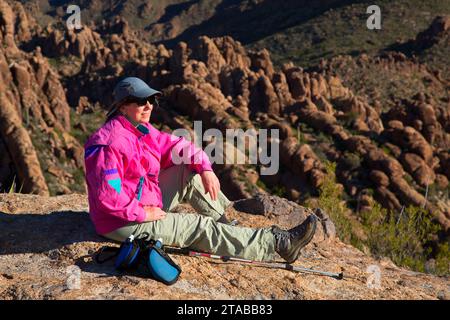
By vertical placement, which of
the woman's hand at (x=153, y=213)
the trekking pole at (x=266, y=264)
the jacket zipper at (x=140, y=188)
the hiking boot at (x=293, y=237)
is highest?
the jacket zipper at (x=140, y=188)

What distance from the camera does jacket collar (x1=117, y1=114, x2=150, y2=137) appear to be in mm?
4039

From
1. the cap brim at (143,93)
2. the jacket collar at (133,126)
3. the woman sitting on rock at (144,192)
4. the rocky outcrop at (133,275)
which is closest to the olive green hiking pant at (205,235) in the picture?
the woman sitting on rock at (144,192)

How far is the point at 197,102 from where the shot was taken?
1208 inches

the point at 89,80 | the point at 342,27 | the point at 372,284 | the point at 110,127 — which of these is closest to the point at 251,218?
the point at 372,284

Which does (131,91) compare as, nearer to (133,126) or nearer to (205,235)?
(133,126)

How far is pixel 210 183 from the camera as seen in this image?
14.4 feet

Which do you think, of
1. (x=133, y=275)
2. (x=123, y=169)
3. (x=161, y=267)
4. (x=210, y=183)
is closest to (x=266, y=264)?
(x=210, y=183)

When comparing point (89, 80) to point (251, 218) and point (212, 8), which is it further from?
point (212, 8)

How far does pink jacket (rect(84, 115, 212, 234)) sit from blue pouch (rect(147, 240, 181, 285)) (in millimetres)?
305

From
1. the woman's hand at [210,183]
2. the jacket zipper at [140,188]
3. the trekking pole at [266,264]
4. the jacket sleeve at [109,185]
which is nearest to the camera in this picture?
the jacket sleeve at [109,185]

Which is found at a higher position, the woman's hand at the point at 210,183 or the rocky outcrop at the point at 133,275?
the woman's hand at the point at 210,183

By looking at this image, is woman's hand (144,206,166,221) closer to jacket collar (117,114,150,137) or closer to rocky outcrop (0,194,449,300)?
rocky outcrop (0,194,449,300)

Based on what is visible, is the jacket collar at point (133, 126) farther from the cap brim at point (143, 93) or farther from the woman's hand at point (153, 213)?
the woman's hand at point (153, 213)

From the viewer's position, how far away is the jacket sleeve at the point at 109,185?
3.73m
